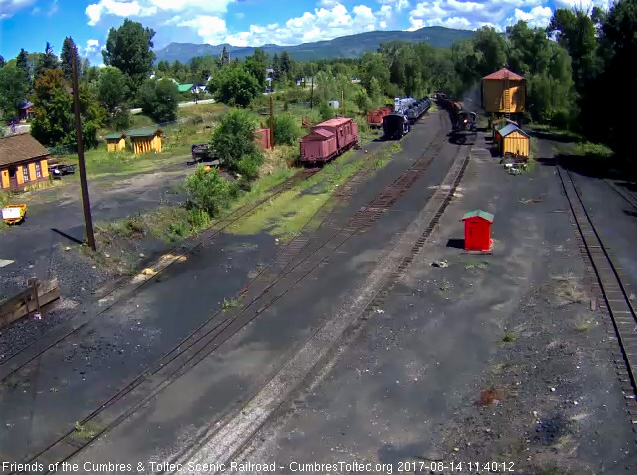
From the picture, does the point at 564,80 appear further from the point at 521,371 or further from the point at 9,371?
the point at 9,371

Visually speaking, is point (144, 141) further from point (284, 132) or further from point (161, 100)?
point (161, 100)

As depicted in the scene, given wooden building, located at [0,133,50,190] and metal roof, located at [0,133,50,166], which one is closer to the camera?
wooden building, located at [0,133,50,190]

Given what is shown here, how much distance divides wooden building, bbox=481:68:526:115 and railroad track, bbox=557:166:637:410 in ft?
106

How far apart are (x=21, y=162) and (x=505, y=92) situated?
42164 millimetres

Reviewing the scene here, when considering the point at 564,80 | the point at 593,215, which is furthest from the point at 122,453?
the point at 564,80

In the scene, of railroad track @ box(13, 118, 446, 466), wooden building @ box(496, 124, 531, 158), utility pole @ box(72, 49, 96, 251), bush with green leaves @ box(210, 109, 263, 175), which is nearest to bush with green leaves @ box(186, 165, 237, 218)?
railroad track @ box(13, 118, 446, 466)

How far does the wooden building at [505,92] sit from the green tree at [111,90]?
36.2 metres

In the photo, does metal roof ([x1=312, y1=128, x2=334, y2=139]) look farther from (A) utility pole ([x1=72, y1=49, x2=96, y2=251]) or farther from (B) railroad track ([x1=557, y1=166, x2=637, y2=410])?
(A) utility pole ([x1=72, y1=49, x2=96, y2=251])

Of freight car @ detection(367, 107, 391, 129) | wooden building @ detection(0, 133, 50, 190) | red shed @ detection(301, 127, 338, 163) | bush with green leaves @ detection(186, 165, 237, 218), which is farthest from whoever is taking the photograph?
freight car @ detection(367, 107, 391, 129)

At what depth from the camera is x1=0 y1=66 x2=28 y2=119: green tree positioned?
246 feet

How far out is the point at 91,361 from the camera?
14930mm

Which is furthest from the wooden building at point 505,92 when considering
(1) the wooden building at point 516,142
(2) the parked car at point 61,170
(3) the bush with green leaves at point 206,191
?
(3) the bush with green leaves at point 206,191

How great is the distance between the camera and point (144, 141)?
4766 cm

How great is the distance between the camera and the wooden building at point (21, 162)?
32562mm
